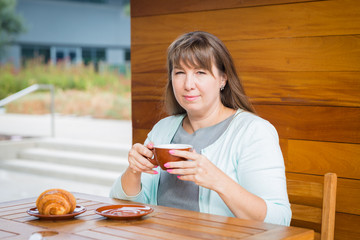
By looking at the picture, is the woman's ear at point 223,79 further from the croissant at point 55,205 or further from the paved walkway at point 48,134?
the paved walkway at point 48,134

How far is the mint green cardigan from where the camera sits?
169cm

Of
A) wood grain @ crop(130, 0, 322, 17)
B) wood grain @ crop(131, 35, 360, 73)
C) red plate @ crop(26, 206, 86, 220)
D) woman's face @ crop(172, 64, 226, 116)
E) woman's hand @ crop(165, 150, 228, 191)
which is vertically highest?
wood grain @ crop(130, 0, 322, 17)

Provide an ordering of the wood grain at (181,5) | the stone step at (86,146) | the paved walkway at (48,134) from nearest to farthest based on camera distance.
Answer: the wood grain at (181,5)
the paved walkway at (48,134)
the stone step at (86,146)

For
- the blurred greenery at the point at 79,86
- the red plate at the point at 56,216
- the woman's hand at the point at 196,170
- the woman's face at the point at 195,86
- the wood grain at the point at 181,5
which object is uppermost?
the blurred greenery at the point at 79,86

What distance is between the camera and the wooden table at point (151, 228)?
4.41ft

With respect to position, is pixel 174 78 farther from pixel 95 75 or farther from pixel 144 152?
pixel 95 75

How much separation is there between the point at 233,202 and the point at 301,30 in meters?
1.00

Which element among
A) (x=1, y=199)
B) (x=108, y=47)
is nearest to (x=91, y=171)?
(x=1, y=199)

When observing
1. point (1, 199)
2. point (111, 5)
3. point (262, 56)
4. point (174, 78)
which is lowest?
point (1, 199)

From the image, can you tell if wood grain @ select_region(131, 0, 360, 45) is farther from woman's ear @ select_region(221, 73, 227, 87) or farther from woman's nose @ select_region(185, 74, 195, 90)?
woman's nose @ select_region(185, 74, 195, 90)

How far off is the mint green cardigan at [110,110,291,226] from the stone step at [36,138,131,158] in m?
4.73

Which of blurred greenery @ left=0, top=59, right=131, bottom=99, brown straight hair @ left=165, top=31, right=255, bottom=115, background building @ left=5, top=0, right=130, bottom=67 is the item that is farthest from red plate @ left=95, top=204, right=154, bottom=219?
background building @ left=5, top=0, right=130, bottom=67

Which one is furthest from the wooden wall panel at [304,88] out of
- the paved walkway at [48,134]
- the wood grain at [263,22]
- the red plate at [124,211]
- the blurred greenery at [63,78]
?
the blurred greenery at [63,78]

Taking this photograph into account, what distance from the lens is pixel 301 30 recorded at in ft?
7.41
